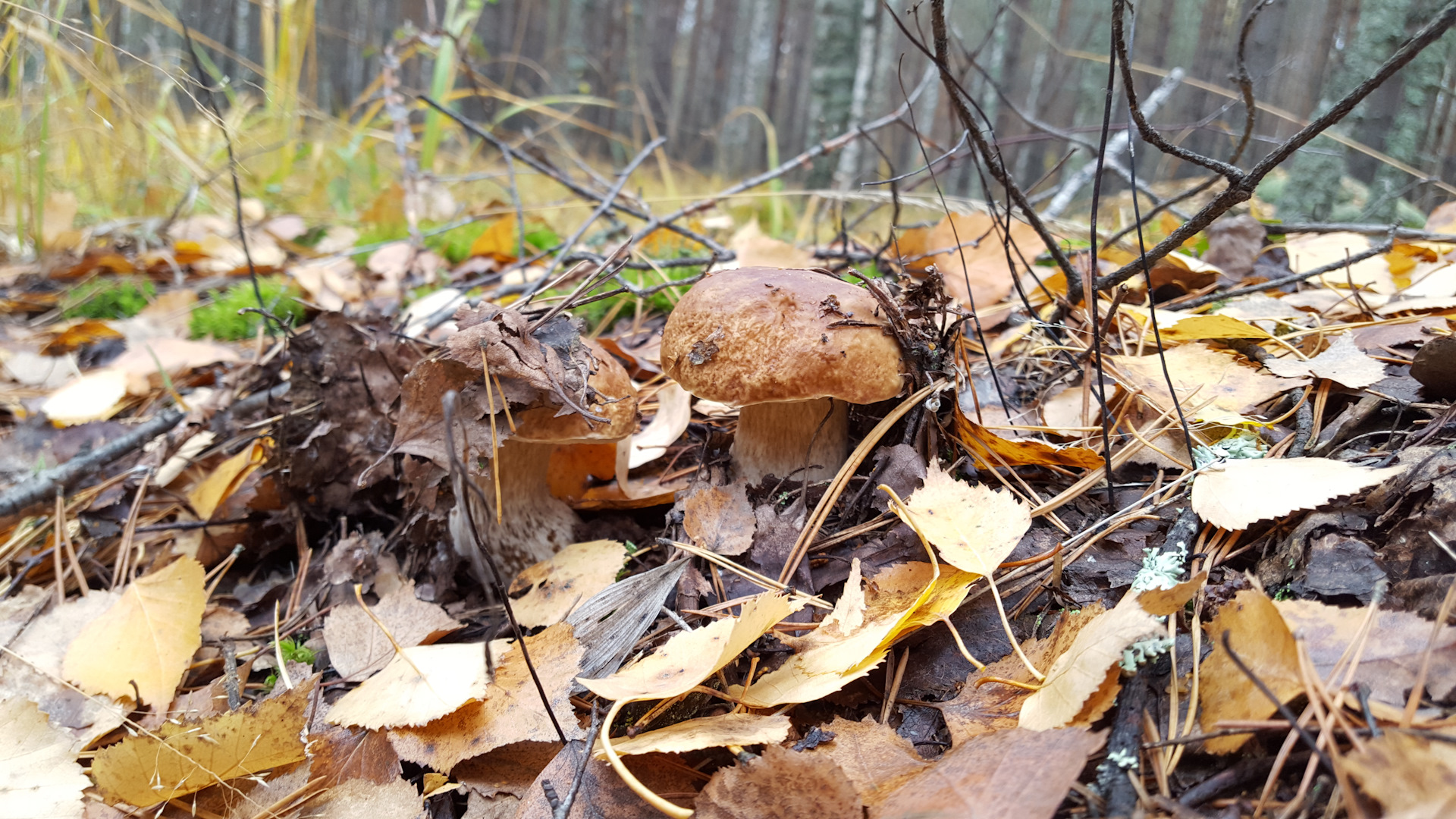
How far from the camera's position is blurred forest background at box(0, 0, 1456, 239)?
345 cm

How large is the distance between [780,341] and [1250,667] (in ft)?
2.58

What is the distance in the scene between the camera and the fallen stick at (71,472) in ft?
6.14

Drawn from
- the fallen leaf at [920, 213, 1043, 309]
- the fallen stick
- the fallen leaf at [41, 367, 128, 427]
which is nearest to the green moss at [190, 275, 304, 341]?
the fallen leaf at [41, 367, 128, 427]

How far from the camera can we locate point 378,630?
144 centimetres

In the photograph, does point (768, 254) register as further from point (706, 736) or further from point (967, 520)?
point (706, 736)

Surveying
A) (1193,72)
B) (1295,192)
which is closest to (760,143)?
(1193,72)

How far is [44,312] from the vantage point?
11.5ft

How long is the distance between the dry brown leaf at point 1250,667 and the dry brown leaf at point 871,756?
33cm

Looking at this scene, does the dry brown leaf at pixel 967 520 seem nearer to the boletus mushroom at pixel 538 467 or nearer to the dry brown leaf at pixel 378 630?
the boletus mushroom at pixel 538 467

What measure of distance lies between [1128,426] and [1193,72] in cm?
2022

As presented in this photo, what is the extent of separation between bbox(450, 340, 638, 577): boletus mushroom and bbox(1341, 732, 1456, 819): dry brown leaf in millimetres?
1100

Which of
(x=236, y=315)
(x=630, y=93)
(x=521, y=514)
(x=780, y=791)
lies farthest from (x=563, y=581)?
(x=630, y=93)

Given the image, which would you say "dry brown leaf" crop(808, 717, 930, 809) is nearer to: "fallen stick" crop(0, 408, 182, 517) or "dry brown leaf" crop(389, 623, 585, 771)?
"dry brown leaf" crop(389, 623, 585, 771)

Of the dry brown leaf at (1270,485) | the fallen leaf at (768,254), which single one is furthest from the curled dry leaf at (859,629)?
the fallen leaf at (768,254)
